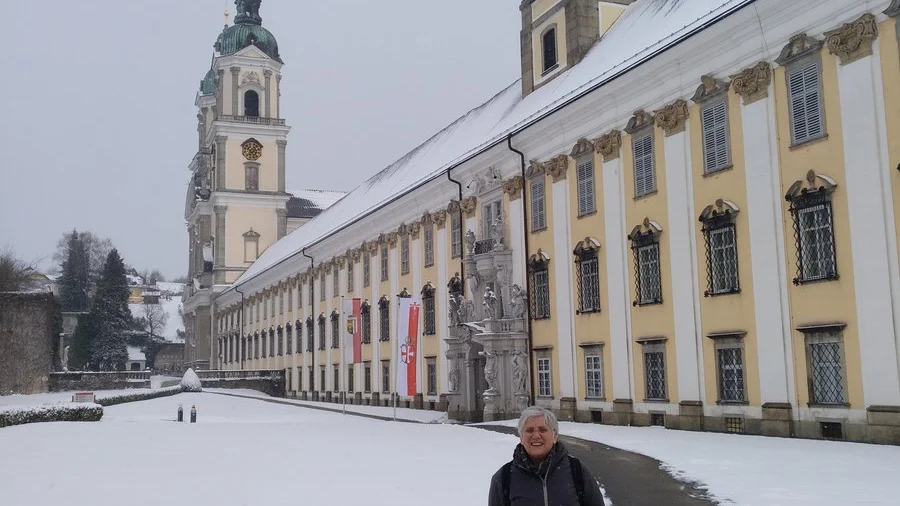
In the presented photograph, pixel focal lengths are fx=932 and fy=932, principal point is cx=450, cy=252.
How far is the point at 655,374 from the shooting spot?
24719mm

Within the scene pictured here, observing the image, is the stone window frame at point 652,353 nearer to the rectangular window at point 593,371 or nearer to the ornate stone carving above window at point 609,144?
the rectangular window at point 593,371

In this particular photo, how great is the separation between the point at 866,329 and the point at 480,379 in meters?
17.4

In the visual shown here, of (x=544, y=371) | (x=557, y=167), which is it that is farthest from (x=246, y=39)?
(x=544, y=371)

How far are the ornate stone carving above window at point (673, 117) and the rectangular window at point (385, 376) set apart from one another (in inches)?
925

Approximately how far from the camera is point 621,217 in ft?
86.3

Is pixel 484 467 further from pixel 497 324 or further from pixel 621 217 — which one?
pixel 497 324

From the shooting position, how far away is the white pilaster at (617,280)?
25.9 metres

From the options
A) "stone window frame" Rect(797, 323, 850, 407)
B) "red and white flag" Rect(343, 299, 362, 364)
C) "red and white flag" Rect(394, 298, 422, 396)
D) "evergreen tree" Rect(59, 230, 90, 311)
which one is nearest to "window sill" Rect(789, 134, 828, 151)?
"stone window frame" Rect(797, 323, 850, 407)

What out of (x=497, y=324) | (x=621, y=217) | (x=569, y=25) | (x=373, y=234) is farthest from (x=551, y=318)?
(x=373, y=234)

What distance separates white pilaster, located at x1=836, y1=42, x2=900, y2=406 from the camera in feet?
57.9

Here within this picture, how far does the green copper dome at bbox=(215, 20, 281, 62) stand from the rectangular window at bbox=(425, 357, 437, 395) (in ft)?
191

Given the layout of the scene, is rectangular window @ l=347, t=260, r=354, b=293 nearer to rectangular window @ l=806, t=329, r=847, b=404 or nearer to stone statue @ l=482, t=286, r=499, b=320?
stone statue @ l=482, t=286, r=499, b=320

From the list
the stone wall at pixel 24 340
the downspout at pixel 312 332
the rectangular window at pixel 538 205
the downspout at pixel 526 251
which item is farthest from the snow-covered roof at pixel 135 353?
the rectangular window at pixel 538 205

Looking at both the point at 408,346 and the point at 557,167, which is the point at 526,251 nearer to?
the point at 557,167
